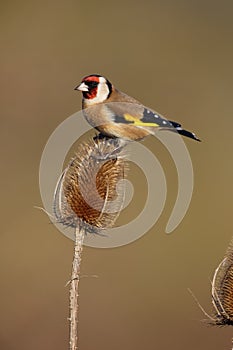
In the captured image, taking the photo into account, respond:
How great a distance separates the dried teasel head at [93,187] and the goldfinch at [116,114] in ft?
3.75

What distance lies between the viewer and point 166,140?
6840 mm

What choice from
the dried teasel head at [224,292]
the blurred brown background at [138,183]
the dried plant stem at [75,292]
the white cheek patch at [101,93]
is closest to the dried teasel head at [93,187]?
the dried plant stem at [75,292]

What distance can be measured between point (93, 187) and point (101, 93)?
1.67 metres

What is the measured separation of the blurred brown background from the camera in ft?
32.5

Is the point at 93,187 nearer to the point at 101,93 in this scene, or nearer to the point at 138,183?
the point at 101,93

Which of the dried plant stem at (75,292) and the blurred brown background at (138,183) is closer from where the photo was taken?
the dried plant stem at (75,292)

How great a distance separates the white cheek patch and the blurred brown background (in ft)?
11.2

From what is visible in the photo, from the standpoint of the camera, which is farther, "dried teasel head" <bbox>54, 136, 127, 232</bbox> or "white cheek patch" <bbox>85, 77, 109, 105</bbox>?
"white cheek patch" <bbox>85, 77, 109, 105</bbox>

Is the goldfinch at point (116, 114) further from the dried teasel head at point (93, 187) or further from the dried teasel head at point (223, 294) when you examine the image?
the dried teasel head at point (223, 294)

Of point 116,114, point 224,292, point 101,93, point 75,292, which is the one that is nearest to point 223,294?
point 224,292

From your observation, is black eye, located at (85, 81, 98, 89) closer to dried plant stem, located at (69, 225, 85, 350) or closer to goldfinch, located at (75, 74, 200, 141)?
goldfinch, located at (75, 74, 200, 141)

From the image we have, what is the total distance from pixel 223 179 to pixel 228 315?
959 cm

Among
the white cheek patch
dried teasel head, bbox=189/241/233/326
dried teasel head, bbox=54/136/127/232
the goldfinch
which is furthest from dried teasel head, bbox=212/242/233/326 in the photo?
the white cheek patch

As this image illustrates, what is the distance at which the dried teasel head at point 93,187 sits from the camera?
4586mm
